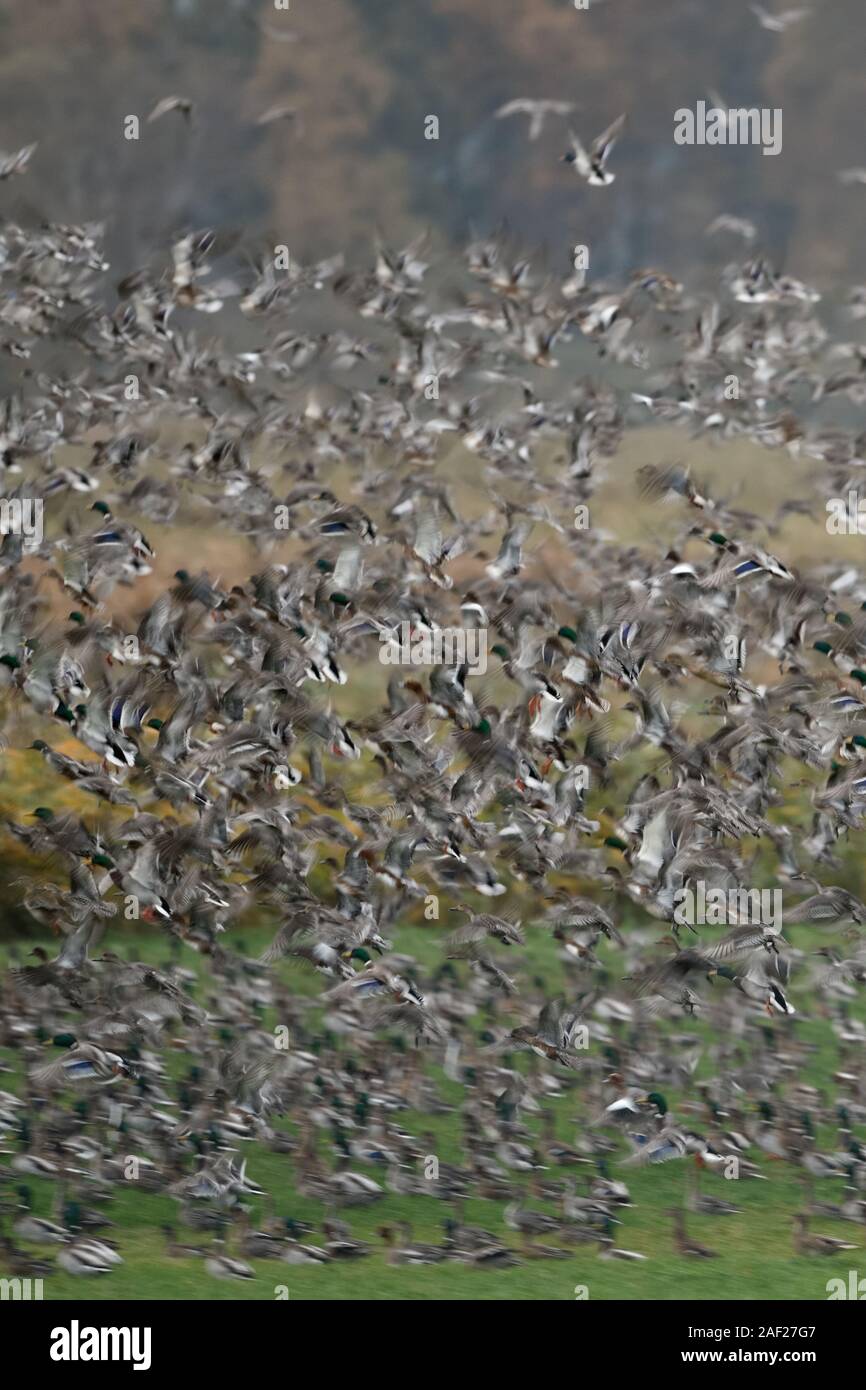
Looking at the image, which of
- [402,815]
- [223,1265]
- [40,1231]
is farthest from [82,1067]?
[402,815]

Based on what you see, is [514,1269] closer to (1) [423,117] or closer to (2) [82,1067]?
(2) [82,1067]

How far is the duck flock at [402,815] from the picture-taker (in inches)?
299

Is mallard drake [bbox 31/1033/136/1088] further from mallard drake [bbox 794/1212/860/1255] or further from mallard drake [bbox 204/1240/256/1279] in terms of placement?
mallard drake [bbox 794/1212/860/1255]

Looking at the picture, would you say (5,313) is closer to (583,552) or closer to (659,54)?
(583,552)

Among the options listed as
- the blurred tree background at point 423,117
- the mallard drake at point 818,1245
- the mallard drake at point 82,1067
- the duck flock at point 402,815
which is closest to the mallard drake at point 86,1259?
the duck flock at point 402,815

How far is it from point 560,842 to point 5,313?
3.93 m

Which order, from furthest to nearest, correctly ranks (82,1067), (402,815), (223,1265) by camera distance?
(402,815) → (82,1067) → (223,1265)

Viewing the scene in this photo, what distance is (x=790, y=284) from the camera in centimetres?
971

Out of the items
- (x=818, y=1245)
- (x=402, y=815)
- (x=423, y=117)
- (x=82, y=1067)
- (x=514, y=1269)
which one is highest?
(x=423, y=117)

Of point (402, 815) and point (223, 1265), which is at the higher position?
point (402, 815)

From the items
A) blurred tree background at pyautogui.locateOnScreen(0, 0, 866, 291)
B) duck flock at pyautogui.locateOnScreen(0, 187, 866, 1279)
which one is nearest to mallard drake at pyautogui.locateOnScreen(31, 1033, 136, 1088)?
duck flock at pyautogui.locateOnScreen(0, 187, 866, 1279)

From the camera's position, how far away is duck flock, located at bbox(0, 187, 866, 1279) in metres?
7.59

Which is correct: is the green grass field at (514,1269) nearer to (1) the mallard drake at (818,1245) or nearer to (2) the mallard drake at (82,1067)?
(1) the mallard drake at (818,1245)

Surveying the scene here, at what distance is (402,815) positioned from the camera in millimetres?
8211
